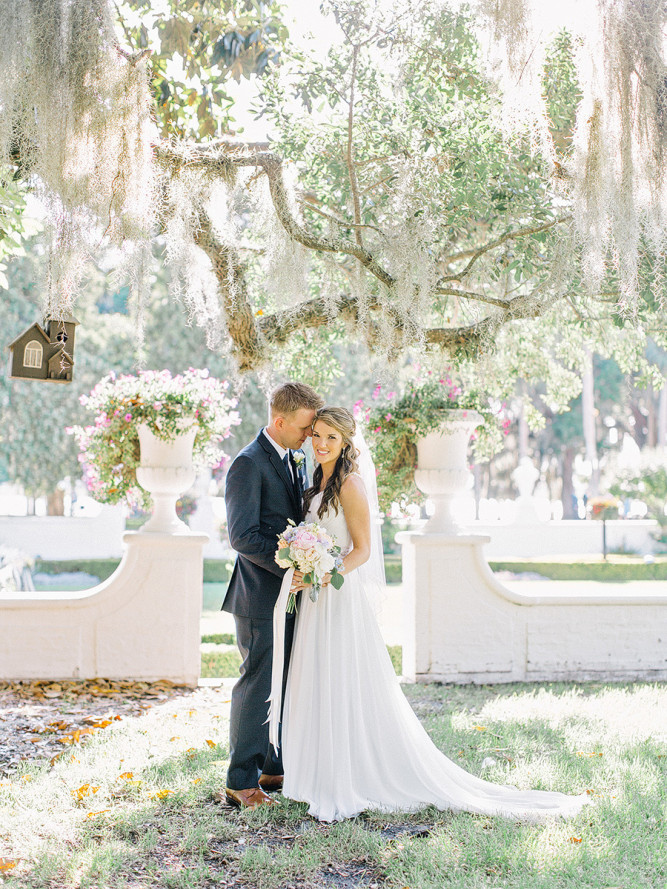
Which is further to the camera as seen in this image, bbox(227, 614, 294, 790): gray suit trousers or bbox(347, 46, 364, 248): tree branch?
bbox(347, 46, 364, 248): tree branch

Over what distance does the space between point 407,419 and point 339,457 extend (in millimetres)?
2465

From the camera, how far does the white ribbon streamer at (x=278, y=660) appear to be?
134 inches

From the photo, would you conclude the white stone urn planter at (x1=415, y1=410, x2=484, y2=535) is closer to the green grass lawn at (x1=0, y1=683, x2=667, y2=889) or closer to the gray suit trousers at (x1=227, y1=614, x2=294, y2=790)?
the green grass lawn at (x1=0, y1=683, x2=667, y2=889)

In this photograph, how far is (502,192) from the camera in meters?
4.55

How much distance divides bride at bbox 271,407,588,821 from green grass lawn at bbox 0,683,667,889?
11 centimetres

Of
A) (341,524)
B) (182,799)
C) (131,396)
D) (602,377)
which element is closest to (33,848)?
(182,799)

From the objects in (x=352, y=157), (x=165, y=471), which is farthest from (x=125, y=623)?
(x=352, y=157)

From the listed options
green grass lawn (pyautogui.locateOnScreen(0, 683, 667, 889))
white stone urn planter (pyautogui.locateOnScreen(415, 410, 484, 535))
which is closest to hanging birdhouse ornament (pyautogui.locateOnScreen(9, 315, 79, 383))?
green grass lawn (pyautogui.locateOnScreen(0, 683, 667, 889))

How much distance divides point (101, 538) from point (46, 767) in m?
14.7

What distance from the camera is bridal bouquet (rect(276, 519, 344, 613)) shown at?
3219 millimetres

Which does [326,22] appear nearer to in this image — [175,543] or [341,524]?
[341,524]

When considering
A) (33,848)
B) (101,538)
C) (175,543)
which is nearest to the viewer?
(33,848)

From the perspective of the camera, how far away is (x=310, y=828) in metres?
3.18

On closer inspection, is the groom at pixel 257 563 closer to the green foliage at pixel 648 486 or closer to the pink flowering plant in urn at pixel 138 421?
the pink flowering plant in urn at pixel 138 421
